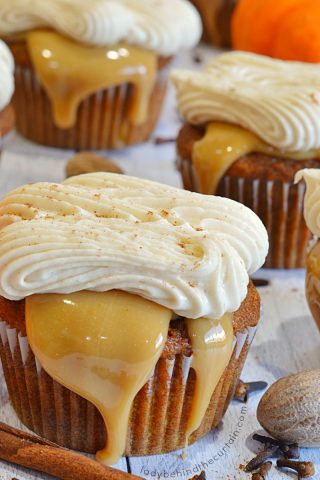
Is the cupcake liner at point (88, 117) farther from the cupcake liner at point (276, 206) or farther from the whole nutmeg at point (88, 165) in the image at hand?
the cupcake liner at point (276, 206)

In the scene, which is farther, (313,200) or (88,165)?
(88,165)

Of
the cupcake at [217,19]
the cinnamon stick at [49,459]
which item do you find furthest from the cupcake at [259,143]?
the cupcake at [217,19]

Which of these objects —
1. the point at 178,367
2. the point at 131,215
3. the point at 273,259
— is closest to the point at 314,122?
the point at 273,259

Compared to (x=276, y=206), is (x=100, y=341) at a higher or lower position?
higher

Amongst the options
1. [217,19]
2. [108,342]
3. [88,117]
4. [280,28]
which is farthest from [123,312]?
[217,19]

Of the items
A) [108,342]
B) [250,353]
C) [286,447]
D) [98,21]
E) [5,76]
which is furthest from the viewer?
[98,21]

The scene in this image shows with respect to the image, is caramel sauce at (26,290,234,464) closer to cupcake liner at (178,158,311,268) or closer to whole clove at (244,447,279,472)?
Answer: whole clove at (244,447,279,472)

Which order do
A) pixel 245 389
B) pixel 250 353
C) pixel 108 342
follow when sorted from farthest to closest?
1. pixel 250 353
2. pixel 245 389
3. pixel 108 342

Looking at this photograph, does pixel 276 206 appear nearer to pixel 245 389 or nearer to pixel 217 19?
pixel 245 389
